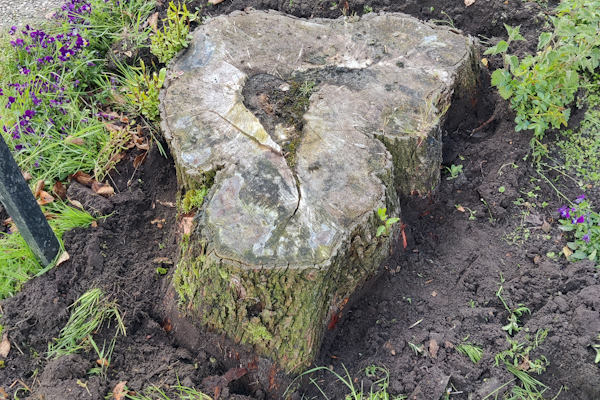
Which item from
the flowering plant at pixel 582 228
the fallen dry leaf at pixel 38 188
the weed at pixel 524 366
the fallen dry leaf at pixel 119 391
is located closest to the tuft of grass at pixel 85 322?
the fallen dry leaf at pixel 119 391

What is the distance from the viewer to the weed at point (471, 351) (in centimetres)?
220

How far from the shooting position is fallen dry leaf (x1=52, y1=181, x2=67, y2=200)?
288cm

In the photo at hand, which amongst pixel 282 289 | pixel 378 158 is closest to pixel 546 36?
pixel 378 158

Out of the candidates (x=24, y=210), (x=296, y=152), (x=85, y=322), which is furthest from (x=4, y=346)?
(x=296, y=152)

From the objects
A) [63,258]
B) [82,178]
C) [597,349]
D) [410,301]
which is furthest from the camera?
[82,178]

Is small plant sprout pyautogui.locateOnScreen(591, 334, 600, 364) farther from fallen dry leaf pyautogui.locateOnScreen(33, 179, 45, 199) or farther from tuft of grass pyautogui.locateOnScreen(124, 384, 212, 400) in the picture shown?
fallen dry leaf pyautogui.locateOnScreen(33, 179, 45, 199)

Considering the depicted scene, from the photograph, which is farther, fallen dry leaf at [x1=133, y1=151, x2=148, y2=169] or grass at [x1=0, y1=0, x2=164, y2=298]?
fallen dry leaf at [x1=133, y1=151, x2=148, y2=169]

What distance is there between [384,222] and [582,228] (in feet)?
3.51

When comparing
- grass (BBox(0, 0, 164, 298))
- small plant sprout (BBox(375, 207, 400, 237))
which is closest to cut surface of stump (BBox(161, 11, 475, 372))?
small plant sprout (BBox(375, 207, 400, 237))

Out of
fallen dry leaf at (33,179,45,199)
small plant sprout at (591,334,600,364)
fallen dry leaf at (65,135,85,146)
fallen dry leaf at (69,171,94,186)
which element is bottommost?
small plant sprout at (591,334,600,364)

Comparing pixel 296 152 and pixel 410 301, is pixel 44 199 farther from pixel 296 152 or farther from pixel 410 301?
pixel 410 301

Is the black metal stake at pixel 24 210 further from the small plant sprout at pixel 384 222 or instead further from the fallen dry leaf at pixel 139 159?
the small plant sprout at pixel 384 222

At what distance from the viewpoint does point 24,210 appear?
2.30 m

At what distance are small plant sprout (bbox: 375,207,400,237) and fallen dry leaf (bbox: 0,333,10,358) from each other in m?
1.74
